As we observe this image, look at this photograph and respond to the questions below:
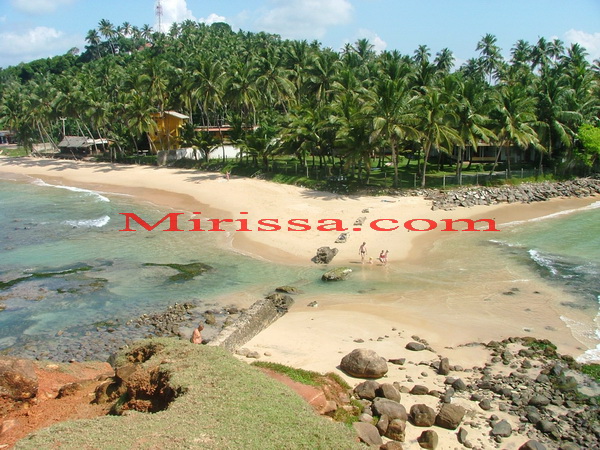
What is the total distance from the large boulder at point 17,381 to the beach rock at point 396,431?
845cm

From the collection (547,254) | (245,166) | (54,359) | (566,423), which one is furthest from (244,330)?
(245,166)

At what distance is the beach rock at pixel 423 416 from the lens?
12352 millimetres

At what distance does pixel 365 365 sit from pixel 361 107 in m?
30.2

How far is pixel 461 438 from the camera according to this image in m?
11.9

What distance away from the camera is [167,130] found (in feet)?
213

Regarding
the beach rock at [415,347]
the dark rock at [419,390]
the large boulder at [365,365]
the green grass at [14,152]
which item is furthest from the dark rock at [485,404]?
the green grass at [14,152]

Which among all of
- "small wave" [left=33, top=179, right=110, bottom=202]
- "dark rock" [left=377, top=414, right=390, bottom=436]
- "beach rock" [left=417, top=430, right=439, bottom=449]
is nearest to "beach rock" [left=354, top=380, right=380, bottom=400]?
"dark rock" [left=377, top=414, right=390, bottom=436]

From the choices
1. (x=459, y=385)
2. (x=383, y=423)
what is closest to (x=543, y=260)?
(x=459, y=385)

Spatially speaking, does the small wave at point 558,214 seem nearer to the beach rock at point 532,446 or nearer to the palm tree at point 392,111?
the palm tree at point 392,111

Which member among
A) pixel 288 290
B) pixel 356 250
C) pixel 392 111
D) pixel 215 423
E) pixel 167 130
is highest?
pixel 392 111

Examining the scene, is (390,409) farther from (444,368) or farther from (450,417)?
(444,368)

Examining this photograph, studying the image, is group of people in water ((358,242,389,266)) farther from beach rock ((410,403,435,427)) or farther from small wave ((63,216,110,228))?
small wave ((63,216,110,228))

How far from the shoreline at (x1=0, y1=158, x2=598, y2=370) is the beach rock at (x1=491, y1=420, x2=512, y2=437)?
5292 mm

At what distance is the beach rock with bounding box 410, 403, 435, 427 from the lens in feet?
40.5
